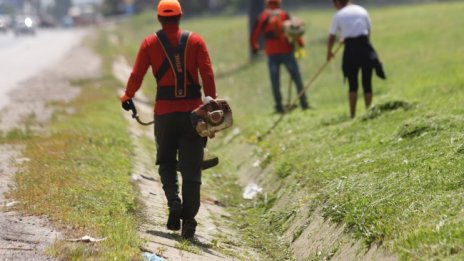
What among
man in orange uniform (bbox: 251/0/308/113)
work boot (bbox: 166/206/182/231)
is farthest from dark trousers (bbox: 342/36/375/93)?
work boot (bbox: 166/206/182/231)

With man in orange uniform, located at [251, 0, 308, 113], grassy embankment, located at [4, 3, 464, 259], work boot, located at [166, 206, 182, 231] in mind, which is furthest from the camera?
man in orange uniform, located at [251, 0, 308, 113]

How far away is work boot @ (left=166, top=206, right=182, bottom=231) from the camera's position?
8.44 metres

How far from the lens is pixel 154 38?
27.2ft

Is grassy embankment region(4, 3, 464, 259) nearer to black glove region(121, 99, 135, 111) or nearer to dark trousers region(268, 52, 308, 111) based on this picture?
dark trousers region(268, 52, 308, 111)

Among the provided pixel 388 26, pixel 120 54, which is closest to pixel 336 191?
pixel 388 26

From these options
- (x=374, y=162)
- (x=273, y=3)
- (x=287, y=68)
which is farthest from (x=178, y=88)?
(x=273, y=3)

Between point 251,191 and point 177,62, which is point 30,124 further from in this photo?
point 177,62

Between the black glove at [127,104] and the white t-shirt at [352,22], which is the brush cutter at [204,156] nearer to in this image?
the black glove at [127,104]

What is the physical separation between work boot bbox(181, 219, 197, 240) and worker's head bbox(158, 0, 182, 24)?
5.63 feet

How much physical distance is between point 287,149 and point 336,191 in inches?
152

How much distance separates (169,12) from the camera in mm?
8258

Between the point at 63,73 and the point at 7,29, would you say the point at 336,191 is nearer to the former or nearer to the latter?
the point at 63,73

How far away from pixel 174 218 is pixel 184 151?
23.6 inches

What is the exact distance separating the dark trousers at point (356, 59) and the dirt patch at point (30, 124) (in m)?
4.47
